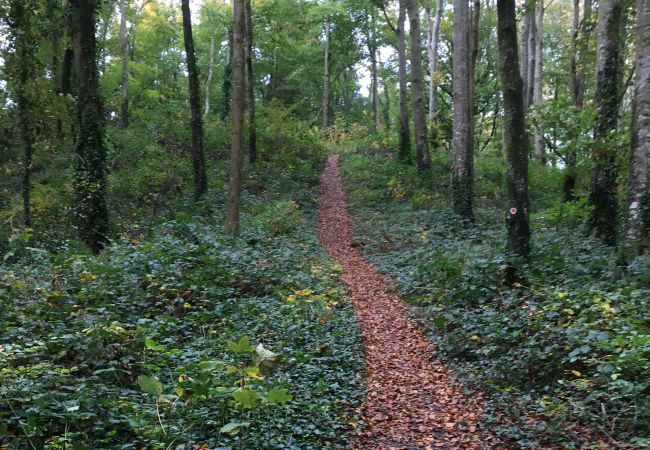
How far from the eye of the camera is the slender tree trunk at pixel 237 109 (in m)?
11.7

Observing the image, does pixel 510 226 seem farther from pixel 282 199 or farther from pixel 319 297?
pixel 282 199

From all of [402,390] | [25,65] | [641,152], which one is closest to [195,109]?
[25,65]

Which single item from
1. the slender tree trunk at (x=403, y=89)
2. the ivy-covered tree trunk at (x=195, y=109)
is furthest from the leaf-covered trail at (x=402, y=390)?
the slender tree trunk at (x=403, y=89)

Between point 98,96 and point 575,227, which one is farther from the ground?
point 98,96

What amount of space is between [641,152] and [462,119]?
7663 millimetres

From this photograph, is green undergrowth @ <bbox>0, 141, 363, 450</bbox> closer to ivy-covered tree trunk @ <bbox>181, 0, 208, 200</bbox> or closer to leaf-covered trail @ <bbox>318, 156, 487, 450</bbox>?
leaf-covered trail @ <bbox>318, 156, 487, 450</bbox>

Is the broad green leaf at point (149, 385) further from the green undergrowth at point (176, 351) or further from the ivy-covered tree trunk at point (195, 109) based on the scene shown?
the ivy-covered tree trunk at point (195, 109)

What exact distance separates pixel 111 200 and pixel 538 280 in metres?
14.4

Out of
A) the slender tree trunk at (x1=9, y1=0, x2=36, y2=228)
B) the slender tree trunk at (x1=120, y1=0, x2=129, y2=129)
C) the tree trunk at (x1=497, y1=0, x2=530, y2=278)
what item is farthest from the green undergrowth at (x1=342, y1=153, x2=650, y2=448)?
the slender tree trunk at (x1=120, y1=0, x2=129, y2=129)

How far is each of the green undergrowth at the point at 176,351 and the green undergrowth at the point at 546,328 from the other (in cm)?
165

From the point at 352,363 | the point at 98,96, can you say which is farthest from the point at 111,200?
the point at 352,363

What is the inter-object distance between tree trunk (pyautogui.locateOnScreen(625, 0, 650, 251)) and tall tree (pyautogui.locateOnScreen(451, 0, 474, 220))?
707 cm

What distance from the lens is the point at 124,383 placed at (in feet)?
15.5

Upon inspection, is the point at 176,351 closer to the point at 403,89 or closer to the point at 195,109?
the point at 195,109
